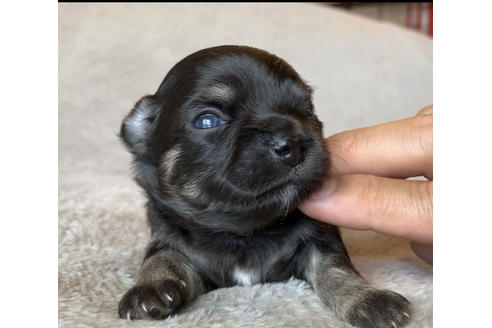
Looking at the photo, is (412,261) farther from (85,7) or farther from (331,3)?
(331,3)

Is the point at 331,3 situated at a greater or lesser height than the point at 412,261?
greater

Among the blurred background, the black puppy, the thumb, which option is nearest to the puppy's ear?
the black puppy

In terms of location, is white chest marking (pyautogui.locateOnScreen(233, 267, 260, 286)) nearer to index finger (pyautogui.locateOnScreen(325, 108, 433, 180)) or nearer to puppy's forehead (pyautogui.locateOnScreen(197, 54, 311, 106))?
index finger (pyautogui.locateOnScreen(325, 108, 433, 180))

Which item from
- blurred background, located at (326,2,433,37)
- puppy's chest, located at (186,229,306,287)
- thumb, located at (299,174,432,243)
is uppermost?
blurred background, located at (326,2,433,37)
